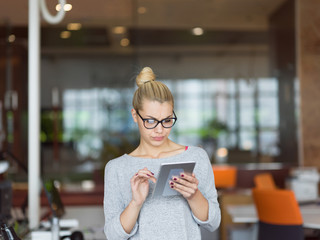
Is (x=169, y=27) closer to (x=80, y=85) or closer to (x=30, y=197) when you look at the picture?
(x=80, y=85)

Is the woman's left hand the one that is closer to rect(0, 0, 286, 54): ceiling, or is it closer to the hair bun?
the hair bun

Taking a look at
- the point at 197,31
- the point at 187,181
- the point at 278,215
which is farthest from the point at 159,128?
the point at 197,31

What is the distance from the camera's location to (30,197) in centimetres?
342

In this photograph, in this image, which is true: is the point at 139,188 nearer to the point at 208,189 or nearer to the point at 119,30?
the point at 208,189

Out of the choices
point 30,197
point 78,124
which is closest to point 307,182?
point 30,197

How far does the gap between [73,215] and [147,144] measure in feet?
10.6

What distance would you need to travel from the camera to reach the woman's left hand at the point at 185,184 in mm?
1606

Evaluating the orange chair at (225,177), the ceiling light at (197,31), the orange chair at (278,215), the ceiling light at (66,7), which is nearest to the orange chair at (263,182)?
the orange chair at (225,177)

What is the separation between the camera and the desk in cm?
376

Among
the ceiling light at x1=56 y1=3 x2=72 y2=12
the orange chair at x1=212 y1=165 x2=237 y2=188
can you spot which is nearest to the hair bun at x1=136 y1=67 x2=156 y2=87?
the ceiling light at x1=56 y1=3 x2=72 y2=12

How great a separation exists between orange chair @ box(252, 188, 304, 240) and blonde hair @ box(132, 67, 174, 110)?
228 centimetres

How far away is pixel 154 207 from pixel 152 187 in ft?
0.25

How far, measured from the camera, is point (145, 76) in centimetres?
182

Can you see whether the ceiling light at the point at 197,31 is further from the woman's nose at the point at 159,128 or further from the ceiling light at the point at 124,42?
the woman's nose at the point at 159,128
